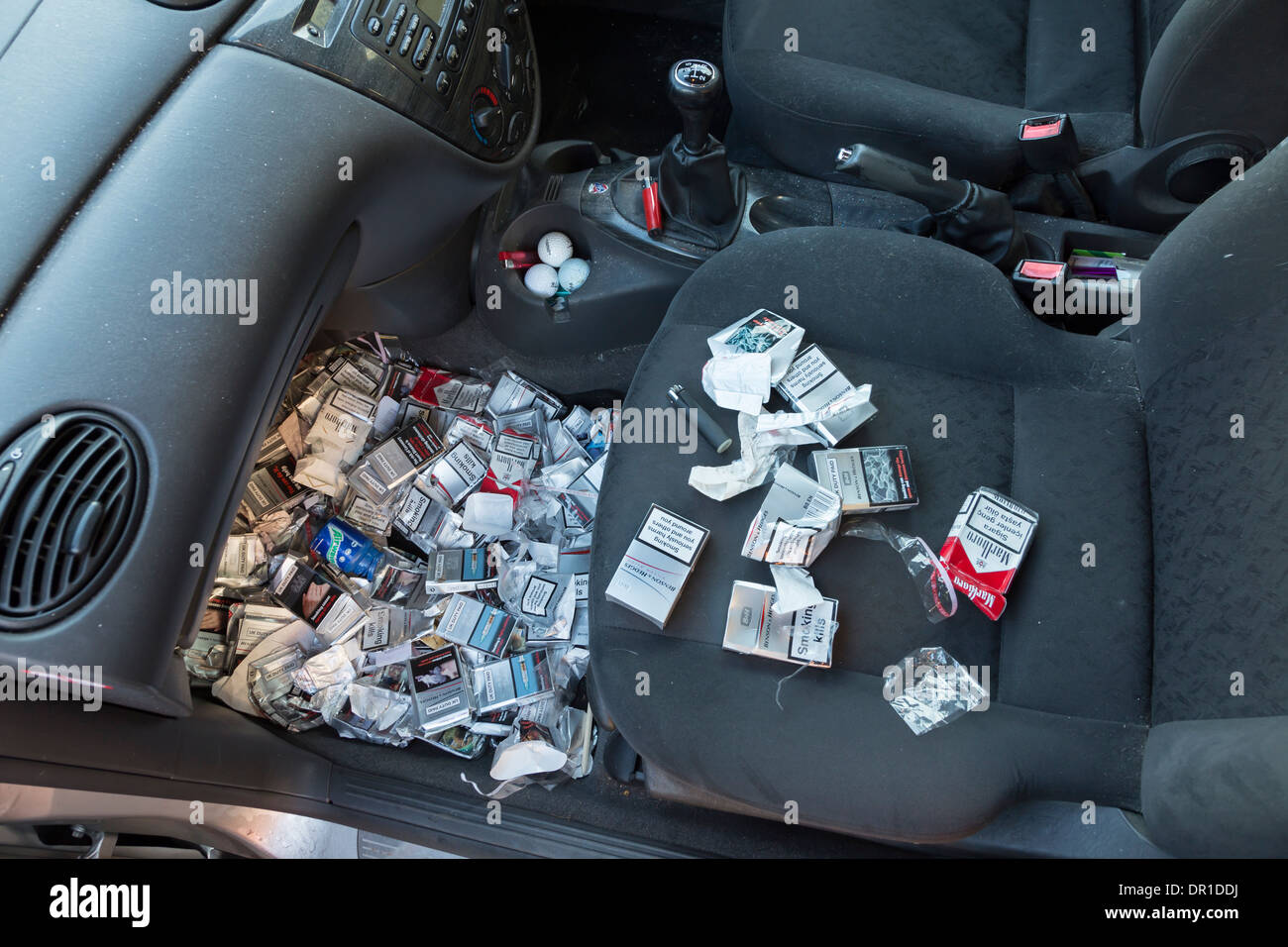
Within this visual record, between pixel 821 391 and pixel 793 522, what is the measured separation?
0.65ft

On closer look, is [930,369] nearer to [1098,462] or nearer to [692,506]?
[1098,462]

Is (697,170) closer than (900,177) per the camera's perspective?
No

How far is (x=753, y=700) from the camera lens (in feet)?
3.76

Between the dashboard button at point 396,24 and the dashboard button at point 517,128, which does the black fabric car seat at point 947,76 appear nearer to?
the dashboard button at point 517,128

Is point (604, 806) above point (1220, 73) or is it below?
below

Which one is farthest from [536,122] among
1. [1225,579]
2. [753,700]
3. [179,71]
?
[1225,579]

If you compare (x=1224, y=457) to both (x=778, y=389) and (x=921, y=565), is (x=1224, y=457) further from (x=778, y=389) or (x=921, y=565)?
(x=778, y=389)

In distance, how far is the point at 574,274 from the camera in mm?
1728

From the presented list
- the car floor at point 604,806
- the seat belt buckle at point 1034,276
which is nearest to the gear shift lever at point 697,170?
the seat belt buckle at point 1034,276

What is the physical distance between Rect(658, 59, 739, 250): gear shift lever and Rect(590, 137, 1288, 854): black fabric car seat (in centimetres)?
40

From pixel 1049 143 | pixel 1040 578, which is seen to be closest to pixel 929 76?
pixel 1049 143

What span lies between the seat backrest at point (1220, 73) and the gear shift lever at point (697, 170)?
2.15 ft
